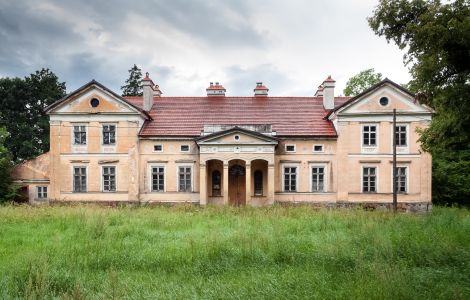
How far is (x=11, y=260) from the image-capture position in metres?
8.72

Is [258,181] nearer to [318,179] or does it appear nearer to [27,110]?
[318,179]

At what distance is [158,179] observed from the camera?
85.8ft

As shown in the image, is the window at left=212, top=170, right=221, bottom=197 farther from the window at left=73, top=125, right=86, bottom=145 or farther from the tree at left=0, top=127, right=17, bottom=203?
the tree at left=0, top=127, right=17, bottom=203

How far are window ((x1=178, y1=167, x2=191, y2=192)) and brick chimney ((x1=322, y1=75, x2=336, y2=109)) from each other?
35.6ft

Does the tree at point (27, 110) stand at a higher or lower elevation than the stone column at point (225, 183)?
higher

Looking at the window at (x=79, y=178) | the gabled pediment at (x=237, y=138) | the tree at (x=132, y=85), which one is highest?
the tree at (x=132, y=85)

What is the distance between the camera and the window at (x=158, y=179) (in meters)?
26.1

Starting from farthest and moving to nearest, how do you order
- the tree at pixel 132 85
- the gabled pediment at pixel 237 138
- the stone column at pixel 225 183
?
the tree at pixel 132 85
the stone column at pixel 225 183
the gabled pediment at pixel 237 138

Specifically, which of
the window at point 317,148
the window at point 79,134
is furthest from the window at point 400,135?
the window at point 79,134

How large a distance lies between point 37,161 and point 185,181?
10269mm

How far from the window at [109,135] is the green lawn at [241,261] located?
41.8ft

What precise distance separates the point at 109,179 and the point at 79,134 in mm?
3637

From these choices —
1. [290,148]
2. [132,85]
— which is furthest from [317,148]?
[132,85]

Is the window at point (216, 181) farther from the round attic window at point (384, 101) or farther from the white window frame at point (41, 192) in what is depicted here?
the round attic window at point (384, 101)
